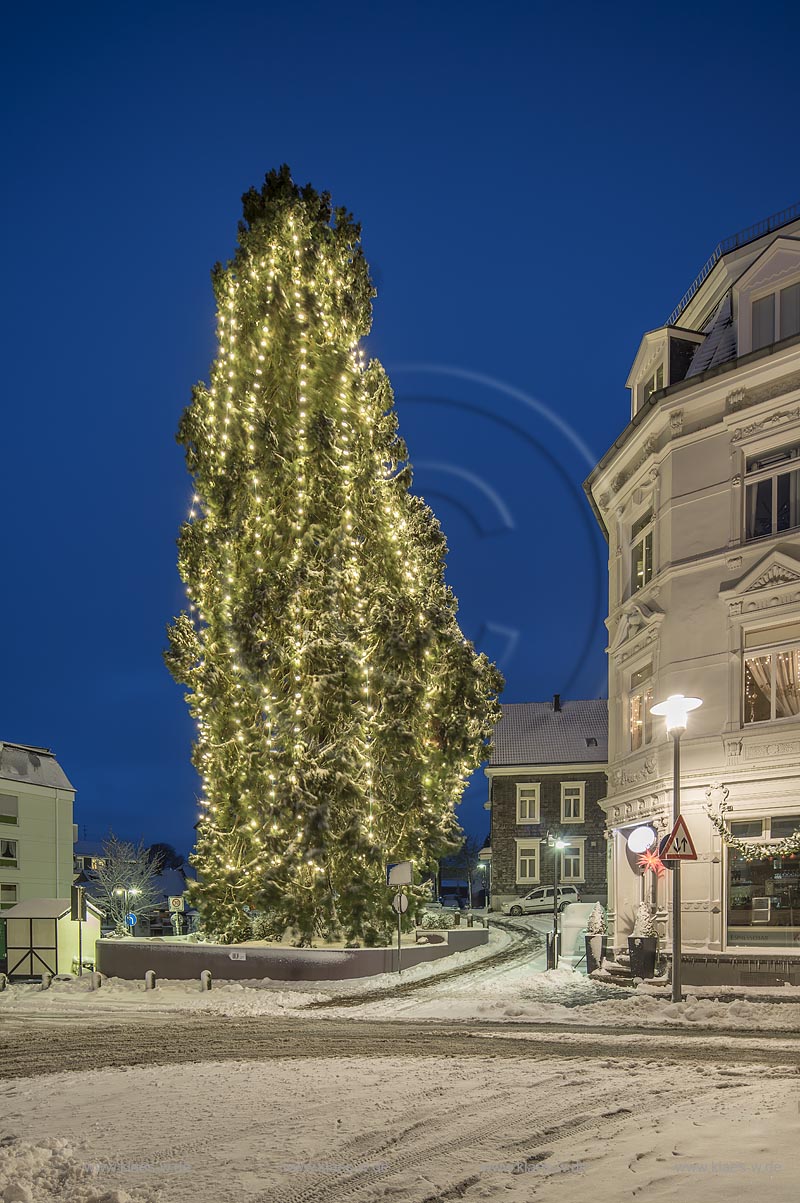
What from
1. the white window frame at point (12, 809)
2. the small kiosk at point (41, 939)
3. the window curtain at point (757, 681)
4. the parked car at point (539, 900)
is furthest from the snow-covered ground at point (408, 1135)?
the white window frame at point (12, 809)

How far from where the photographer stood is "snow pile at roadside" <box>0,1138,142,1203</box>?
268 inches

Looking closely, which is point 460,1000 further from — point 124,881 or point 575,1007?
point 124,881

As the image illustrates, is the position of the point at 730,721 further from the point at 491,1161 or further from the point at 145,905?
the point at 145,905

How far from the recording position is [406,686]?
26641 mm

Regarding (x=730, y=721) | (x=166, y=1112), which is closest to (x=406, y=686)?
(x=730, y=721)

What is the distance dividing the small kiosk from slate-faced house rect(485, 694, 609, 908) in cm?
2788

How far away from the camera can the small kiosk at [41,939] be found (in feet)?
110

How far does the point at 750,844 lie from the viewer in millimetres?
20484

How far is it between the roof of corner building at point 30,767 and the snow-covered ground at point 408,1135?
49.6m

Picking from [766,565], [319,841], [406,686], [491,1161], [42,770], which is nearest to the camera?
[491,1161]

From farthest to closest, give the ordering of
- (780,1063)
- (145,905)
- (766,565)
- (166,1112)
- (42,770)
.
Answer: (145,905) < (42,770) < (766,565) < (780,1063) < (166,1112)

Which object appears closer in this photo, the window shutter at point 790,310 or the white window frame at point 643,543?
the window shutter at point 790,310

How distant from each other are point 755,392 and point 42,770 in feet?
166

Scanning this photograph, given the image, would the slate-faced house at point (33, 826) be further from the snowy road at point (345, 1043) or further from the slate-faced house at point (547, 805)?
the snowy road at point (345, 1043)
